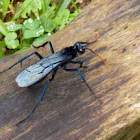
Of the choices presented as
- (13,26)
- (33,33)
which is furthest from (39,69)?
(13,26)

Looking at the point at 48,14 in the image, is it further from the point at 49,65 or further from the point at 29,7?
the point at 49,65

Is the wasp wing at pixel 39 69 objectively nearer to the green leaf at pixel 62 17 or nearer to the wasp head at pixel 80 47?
the wasp head at pixel 80 47

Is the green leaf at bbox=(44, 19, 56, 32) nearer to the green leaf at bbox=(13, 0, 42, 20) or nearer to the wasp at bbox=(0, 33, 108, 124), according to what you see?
the green leaf at bbox=(13, 0, 42, 20)

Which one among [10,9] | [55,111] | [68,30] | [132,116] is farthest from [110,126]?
[10,9]

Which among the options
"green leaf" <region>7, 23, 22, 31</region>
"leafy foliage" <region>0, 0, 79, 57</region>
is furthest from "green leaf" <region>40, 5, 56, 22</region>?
"green leaf" <region>7, 23, 22, 31</region>

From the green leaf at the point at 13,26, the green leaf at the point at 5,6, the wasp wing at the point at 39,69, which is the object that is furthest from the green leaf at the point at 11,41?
the wasp wing at the point at 39,69

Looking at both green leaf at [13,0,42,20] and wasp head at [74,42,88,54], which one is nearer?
wasp head at [74,42,88,54]
